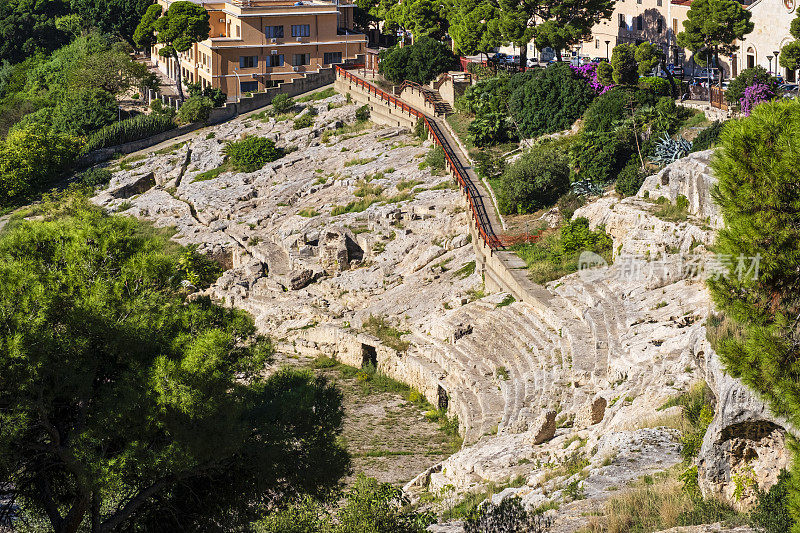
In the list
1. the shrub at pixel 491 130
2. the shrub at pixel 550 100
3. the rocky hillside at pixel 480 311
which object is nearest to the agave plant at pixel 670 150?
the rocky hillside at pixel 480 311

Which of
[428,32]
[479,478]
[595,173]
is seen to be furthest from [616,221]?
[428,32]

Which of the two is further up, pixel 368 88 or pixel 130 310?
pixel 368 88

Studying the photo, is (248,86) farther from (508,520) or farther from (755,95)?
(508,520)

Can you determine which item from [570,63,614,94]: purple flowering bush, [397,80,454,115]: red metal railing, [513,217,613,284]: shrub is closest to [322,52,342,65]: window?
[397,80,454,115]: red metal railing

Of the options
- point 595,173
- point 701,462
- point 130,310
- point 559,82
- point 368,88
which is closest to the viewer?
point 701,462

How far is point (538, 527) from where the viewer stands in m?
21.3

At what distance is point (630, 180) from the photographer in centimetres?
4222

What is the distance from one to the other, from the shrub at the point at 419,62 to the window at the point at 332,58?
13611mm

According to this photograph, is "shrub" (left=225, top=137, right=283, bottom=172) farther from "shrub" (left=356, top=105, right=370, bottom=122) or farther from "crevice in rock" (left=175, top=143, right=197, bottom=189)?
"shrub" (left=356, top=105, right=370, bottom=122)

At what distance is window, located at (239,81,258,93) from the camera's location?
3049 inches

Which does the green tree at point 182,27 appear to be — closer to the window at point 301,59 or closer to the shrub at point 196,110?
the shrub at point 196,110

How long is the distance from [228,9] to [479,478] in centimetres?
5867

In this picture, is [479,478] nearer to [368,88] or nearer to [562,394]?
[562,394]

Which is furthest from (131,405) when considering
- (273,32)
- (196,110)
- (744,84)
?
(273,32)
